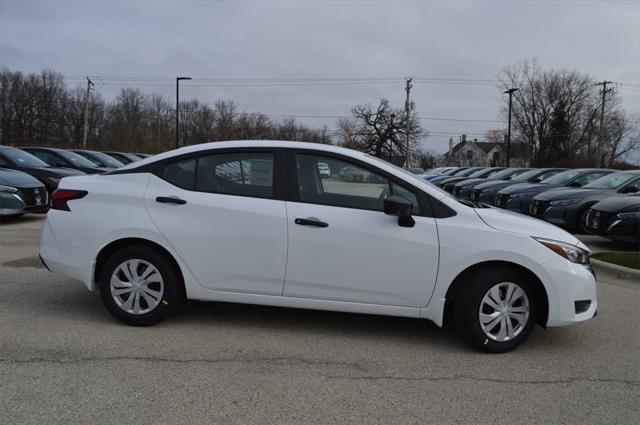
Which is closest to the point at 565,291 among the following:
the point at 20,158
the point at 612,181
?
the point at 612,181

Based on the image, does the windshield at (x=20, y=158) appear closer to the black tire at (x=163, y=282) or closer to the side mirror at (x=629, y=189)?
the black tire at (x=163, y=282)

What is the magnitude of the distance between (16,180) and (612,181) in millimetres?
13237

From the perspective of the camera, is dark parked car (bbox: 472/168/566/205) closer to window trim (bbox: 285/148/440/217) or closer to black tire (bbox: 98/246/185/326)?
window trim (bbox: 285/148/440/217)

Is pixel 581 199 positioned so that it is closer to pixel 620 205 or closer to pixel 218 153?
pixel 620 205

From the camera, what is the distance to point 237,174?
4355 mm

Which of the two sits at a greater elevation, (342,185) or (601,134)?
(601,134)

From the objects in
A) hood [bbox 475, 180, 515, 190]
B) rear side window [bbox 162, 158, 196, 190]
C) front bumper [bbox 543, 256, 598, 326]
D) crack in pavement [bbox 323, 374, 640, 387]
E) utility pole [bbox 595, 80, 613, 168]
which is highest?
utility pole [bbox 595, 80, 613, 168]

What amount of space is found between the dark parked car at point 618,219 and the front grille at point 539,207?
214 cm

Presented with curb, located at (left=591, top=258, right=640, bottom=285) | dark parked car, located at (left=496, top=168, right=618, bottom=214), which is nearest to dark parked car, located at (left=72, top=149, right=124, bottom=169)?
dark parked car, located at (left=496, top=168, right=618, bottom=214)

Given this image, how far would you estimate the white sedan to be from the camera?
13.2 feet

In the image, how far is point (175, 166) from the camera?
14.6 ft

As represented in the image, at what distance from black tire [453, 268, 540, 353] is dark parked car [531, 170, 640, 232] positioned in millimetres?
A: 7334

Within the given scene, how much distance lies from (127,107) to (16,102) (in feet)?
42.3

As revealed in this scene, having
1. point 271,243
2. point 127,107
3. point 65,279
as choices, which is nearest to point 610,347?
point 271,243
